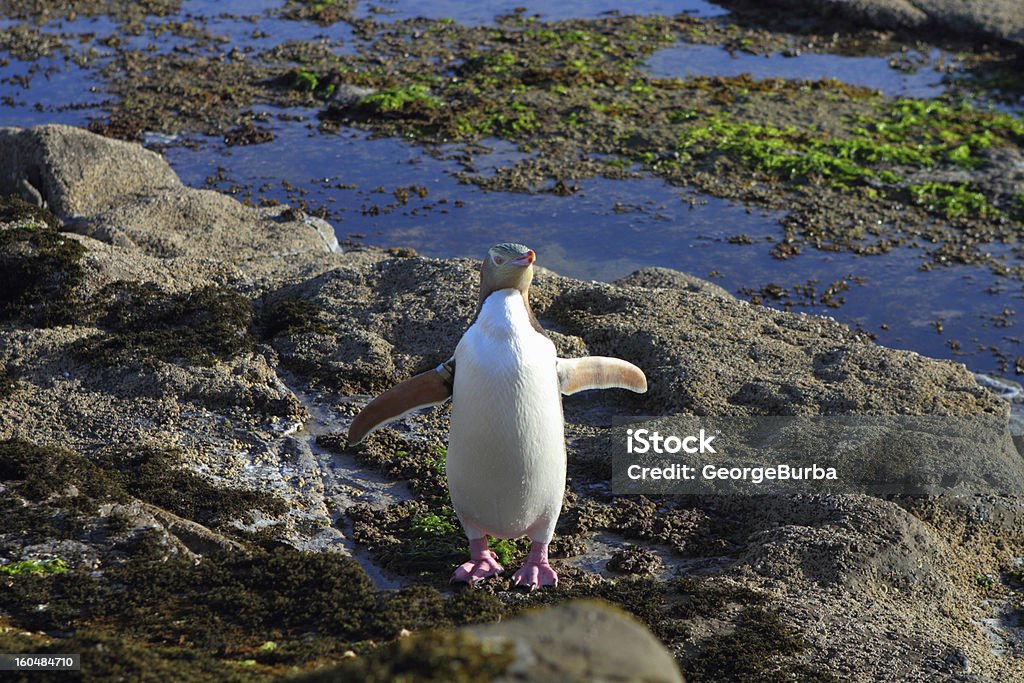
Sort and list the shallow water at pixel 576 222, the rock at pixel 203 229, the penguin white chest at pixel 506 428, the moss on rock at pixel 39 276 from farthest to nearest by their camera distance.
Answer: the shallow water at pixel 576 222 < the rock at pixel 203 229 < the moss on rock at pixel 39 276 < the penguin white chest at pixel 506 428

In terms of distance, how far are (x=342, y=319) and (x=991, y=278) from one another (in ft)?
23.8

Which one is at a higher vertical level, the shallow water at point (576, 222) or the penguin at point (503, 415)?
the penguin at point (503, 415)

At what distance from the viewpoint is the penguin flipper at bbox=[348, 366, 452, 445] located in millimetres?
5938

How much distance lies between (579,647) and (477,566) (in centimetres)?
327

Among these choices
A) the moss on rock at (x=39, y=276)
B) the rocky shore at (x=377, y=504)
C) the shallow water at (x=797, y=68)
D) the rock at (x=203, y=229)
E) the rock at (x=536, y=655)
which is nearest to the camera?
the rock at (x=536, y=655)

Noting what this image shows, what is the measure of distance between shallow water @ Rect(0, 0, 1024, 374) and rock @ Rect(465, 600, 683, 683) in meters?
8.64

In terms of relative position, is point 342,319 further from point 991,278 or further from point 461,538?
point 991,278

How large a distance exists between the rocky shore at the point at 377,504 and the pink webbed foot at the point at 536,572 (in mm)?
86

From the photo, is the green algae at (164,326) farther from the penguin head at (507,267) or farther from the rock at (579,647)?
the rock at (579,647)

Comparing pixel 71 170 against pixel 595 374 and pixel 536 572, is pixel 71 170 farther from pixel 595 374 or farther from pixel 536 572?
pixel 536 572

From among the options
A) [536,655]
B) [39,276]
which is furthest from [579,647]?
[39,276]

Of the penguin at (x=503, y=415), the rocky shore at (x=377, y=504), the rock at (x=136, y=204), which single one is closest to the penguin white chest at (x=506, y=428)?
the penguin at (x=503, y=415)

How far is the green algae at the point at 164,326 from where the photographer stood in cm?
782

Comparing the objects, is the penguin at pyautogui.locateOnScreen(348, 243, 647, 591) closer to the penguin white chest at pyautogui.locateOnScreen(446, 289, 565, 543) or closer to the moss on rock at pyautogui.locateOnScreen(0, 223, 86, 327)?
the penguin white chest at pyautogui.locateOnScreen(446, 289, 565, 543)
